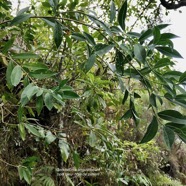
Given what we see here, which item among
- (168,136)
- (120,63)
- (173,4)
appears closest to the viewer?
(168,136)

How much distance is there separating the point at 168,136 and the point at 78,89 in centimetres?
61

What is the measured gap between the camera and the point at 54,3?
50 centimetres

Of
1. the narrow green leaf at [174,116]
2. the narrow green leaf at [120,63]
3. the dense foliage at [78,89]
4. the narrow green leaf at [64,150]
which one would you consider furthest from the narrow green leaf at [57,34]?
the narrow green leaf at [64,150]

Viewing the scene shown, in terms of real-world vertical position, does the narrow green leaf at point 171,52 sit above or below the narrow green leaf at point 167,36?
below

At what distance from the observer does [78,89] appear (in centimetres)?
97

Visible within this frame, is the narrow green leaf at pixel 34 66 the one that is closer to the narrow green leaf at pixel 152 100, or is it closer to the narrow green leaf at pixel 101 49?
the narrow green leaf at pixel 101 49

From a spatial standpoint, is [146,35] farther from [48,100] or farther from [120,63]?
[48,100]

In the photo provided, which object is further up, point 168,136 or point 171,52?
point 171,52

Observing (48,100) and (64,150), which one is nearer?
(48,100)

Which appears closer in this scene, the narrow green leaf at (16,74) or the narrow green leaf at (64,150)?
the narrow green leaf at (16,74)

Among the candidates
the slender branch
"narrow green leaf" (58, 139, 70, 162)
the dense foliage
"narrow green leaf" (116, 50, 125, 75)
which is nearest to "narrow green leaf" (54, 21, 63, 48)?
the dense foliage

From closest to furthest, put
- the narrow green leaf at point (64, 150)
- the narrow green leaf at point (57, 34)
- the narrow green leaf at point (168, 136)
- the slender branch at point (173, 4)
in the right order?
1. the narrow green leaf at point (168, 136)
2. the narrow green leaf at point (57, 34)
3. the narrow green leaf at point (64, 150)
4. the slender branch at point (173, 4)

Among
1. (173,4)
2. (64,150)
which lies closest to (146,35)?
(64,150)

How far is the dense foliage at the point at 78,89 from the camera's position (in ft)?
1.46
